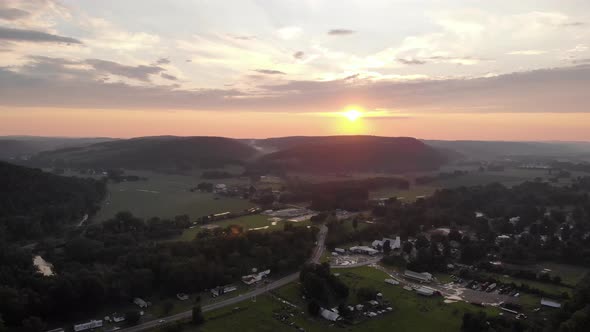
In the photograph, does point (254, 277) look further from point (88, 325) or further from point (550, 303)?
point (550, 303)

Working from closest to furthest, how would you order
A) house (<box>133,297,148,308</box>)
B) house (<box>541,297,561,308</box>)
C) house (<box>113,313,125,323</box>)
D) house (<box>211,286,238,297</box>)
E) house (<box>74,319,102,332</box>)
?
house (<box>74,319,102,332</box>) → house (<box>113,313,125,323</box>) → house (<box>133,297,148,308</box>) → house (<box>541,297,561,308</box>) → house (<box>211,286,238,297</box>)

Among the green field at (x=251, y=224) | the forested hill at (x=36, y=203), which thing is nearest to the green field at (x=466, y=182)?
the green field at (x=251, y=224)

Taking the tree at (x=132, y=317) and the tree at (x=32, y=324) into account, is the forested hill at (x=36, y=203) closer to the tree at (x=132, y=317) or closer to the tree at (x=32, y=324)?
the tree at (x=32, y=324)

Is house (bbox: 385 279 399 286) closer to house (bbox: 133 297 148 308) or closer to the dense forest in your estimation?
the dense forest

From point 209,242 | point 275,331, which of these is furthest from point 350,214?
point 275,331

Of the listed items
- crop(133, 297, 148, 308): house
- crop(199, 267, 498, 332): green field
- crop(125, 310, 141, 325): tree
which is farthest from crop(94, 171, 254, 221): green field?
crop(125, 310, 141, 325): tree

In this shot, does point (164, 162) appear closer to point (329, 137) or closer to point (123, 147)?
point (123, 147)

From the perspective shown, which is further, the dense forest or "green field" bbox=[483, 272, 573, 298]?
"green field" bbox=[483, 272, 573, 298]
